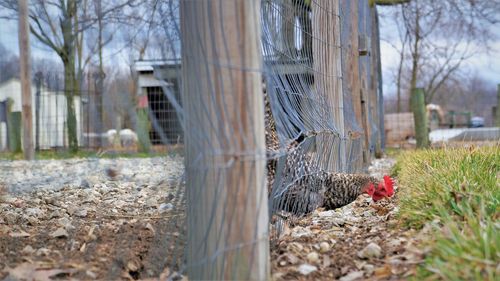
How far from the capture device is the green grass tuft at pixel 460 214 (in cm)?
207

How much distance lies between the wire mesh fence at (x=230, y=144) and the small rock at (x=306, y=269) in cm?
24

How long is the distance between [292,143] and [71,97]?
11.5 m

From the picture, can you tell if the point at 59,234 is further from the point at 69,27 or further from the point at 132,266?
the point at 69,27

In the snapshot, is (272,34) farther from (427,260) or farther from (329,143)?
(427,260)

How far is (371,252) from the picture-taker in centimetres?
259

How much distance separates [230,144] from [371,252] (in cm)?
87

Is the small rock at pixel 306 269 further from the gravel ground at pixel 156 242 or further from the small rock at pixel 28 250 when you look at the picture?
the small rock at pixel 28 250

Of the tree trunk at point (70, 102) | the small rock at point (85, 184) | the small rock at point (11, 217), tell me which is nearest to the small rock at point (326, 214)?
the small rock at point (11, 217)

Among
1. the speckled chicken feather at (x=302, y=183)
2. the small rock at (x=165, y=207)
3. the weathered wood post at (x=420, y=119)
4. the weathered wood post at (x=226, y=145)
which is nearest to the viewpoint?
the weathered wood post at (x=226, y=145)

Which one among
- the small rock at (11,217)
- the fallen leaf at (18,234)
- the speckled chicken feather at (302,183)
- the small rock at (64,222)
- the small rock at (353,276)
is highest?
the speckled chicken feather at (302,183)

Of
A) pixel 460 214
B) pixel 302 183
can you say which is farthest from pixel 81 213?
pixel 460 214

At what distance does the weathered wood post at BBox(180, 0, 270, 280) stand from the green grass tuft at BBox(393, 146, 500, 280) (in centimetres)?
66

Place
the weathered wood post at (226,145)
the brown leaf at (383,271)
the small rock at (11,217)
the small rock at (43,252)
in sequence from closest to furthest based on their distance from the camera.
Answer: the weathered wood post at (226,145)
the brown leaf at (383,271)
the small rock at (43,252)
the small rock at (11,217)

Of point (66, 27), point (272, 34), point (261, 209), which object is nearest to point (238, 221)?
point (261, 209)
